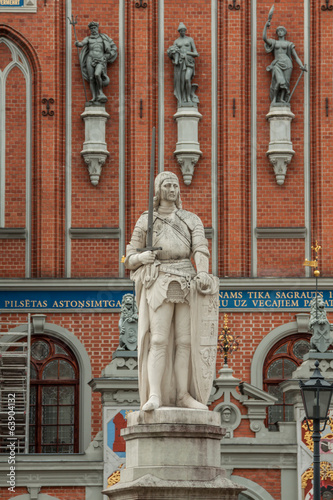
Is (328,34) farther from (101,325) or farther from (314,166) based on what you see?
(101,325)

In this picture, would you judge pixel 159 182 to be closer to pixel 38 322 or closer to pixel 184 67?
pixel 38 322

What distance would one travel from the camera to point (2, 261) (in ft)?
85.6

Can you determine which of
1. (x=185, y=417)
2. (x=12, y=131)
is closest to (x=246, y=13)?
(x=12, y=131)

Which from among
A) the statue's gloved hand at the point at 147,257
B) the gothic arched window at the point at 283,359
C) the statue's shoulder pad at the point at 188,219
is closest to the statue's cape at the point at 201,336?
the statue's gloved hand at the point at 147,257

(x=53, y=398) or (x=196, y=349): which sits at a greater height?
(x=53, y=398)

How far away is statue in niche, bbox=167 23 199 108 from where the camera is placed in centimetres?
2622

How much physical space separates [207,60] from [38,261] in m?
4.69

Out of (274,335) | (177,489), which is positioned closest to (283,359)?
(274,335)

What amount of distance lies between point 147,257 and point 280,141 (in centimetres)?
1488

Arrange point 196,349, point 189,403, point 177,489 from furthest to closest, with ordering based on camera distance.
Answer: point 196,349 → point 189,403 → point 177,489

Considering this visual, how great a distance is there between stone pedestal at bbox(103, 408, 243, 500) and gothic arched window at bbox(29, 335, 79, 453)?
13730 mm

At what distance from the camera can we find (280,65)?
86.2 ft

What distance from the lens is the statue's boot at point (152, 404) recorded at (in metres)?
11.3

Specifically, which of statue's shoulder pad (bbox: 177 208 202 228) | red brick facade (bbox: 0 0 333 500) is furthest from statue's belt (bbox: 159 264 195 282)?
red brick facade (bbox: 0 0 333 500)
